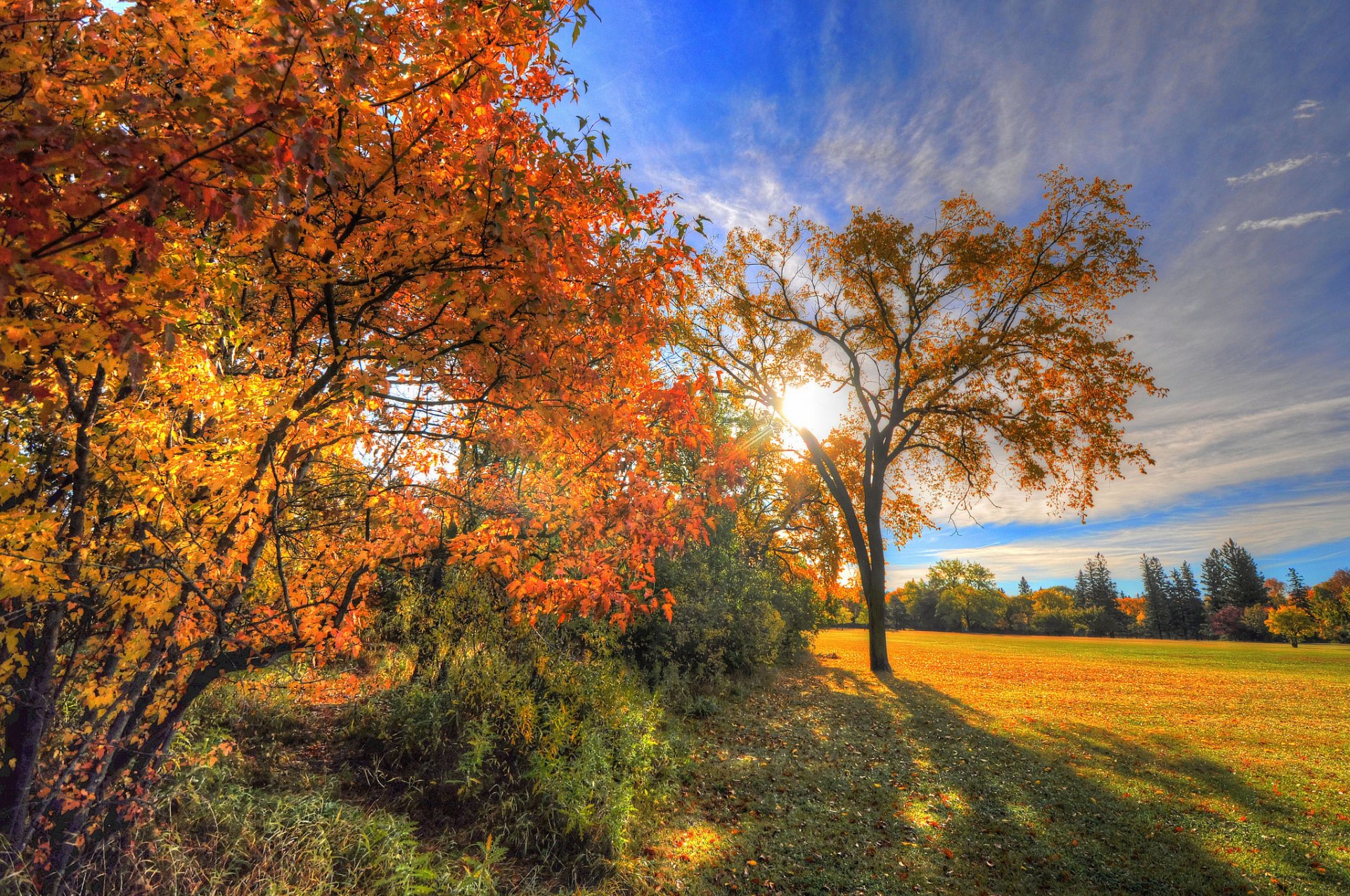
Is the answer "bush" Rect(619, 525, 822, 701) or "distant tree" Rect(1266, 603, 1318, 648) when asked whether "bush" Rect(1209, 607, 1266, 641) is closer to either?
"distant tree" Rect(1266, 603, 1318, 648)

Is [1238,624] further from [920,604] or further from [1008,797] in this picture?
[1008,797]

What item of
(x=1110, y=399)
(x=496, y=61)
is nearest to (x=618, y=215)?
(x=496, y=61)

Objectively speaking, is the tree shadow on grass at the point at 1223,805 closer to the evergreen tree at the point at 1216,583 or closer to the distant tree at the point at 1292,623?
the distant tree at the point at 1292,623

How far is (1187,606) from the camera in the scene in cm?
7531

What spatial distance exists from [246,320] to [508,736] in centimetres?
508

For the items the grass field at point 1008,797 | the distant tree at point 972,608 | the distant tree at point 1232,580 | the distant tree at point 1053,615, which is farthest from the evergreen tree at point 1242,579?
the grass field at point 1008,797

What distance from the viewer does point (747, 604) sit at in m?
13.6

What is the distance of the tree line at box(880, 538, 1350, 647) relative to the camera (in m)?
66.8

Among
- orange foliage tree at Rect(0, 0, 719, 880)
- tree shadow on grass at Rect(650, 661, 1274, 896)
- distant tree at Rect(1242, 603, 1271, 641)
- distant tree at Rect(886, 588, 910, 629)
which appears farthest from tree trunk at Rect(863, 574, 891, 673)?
distant tree at Rect(886, 588, 910, 629)

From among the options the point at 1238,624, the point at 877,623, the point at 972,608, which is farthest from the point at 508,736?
the point at 1238,624

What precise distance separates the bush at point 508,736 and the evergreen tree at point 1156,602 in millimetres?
99370

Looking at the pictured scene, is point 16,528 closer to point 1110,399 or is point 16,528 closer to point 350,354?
point 350,354

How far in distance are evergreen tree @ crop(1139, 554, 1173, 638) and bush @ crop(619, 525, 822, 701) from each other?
9133 cm

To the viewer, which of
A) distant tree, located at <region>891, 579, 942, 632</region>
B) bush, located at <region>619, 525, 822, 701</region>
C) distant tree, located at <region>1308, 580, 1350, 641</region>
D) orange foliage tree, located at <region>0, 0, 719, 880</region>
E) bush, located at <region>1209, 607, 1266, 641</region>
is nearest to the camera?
orange foliage tree, located at <region>0, 0, 719, 880</region>
